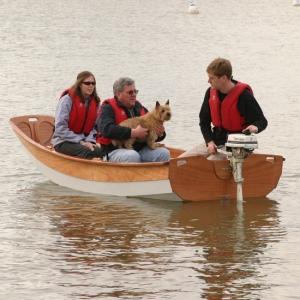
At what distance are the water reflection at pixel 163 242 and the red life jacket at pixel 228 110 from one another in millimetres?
883

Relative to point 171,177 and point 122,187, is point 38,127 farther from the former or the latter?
point 171,177

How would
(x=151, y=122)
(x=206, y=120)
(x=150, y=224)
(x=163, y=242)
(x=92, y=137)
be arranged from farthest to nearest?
(x=92, y=137), (x=151, y=122), (x=206, y=120), (x=150, y=224), (x=163, y=242)

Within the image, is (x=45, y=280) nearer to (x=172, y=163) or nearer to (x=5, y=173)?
(x=172, y=163)

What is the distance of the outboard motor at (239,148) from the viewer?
12344 mm

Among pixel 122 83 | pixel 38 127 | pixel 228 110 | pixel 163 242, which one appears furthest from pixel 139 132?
pixel 38 127

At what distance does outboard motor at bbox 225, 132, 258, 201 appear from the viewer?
40.5 ft

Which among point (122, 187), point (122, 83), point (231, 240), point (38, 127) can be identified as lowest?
point (231, 240)

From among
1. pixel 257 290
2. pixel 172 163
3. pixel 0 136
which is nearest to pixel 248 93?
pixel 172 163

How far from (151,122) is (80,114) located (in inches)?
43.6

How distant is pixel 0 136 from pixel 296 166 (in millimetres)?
4910

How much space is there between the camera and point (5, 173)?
52.2 ft

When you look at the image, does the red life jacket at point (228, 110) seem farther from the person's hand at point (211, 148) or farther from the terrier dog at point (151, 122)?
the terrier dog at point (151, 122)

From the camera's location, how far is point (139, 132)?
13391mm

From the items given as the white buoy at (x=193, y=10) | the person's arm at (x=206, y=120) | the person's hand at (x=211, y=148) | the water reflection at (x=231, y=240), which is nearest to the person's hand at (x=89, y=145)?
the water reflection at (x=231, y=240)
